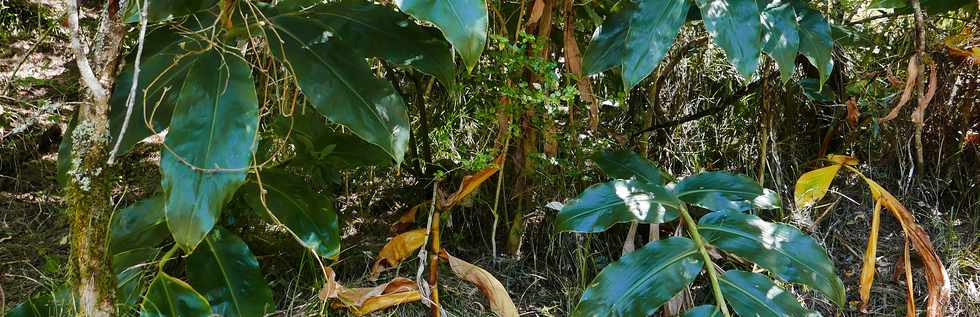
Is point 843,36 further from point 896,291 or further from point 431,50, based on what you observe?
point 431,50

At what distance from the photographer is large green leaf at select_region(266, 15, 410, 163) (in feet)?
5.21

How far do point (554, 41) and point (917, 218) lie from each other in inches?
47.8

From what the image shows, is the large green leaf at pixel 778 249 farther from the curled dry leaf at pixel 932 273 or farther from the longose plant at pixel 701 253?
the curled dry leaf at pixel 932 273

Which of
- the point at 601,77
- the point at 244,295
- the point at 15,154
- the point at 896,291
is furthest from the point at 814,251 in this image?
the point at 15,154

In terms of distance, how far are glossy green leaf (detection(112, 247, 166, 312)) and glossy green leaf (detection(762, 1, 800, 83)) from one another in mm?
1372

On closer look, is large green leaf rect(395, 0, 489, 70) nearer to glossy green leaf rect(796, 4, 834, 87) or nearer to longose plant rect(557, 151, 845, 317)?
longose plant rect(557, 151, 845, 317)

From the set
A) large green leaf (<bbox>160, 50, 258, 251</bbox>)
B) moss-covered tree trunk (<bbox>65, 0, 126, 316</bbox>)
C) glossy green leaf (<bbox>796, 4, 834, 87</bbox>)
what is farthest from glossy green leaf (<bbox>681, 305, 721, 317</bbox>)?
moss-covered tree trunk (<bbox>65, 0, 126, 316</bbox>)

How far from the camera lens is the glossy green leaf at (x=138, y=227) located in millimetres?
1817

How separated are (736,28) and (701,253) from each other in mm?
453

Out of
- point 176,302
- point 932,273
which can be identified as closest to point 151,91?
point 176,302

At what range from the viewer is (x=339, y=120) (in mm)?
1579

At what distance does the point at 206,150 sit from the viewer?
4.81 feet

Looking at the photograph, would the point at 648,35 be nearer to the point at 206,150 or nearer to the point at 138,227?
the point at 206,150

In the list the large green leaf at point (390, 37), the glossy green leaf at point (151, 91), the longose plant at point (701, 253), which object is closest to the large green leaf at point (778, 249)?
the longose plant at point (701, 253)
